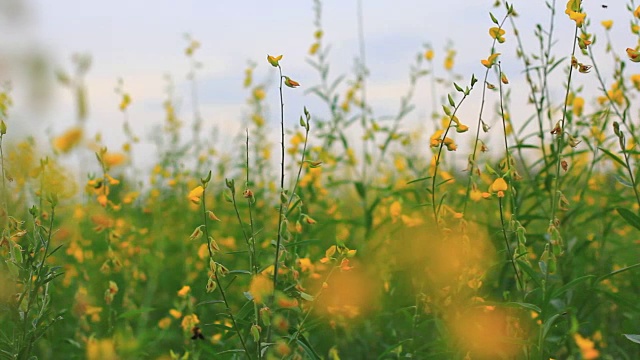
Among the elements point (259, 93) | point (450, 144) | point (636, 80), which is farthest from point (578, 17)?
point (259, 93)

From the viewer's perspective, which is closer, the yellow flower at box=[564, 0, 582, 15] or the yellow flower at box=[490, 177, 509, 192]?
the yellow flower at box=[490, 177, 509, 192]

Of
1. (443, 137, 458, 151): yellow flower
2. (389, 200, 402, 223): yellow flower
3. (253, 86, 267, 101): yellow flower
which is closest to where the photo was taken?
(443, 137, 458, 151): yellow flower

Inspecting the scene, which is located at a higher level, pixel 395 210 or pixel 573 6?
pixel 573 6

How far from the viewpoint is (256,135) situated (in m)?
4.87

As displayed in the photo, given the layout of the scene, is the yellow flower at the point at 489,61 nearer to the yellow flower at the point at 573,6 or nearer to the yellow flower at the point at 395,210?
the yellow flower at the point at 573,6

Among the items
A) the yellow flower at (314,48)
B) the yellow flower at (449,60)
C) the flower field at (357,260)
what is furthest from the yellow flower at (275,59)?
the yellow flower at (449,60)

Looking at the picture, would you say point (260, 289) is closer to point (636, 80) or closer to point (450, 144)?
point (450, 144)

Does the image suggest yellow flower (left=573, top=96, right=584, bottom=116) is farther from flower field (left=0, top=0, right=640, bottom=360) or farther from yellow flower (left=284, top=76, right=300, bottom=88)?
yellow flower (left=284, top=76, right=300, bottom=88)

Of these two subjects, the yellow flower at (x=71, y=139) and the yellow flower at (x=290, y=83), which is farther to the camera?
the yellow flower at (x=290, y=83)

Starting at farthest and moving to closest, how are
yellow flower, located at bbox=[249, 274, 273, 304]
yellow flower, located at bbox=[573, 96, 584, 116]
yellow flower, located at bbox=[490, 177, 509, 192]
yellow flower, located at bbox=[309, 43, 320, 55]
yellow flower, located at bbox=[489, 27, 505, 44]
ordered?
yellow flower, located at bbox=[309, 43, 320, 55] → yellow flower, located at bbox=[573, 96, 584, 116] → yellow flower, located at bbox=[489, 27, 505, 44] → yellow flower, located at bbox=[490, 177, 509, 192] → yellow flower, located at bbox=[249, 274, 273, 304]

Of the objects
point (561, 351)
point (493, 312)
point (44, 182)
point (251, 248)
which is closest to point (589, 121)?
point (561, 351)

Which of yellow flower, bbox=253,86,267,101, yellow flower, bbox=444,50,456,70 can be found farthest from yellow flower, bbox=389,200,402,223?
yellow flower, bbox=253,86,267,101

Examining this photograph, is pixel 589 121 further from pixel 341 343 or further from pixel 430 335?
pixel 341 343

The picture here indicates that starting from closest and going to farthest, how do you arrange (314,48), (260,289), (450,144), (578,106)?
(260,289)
(450,144)
(578,106)
(314,48)
